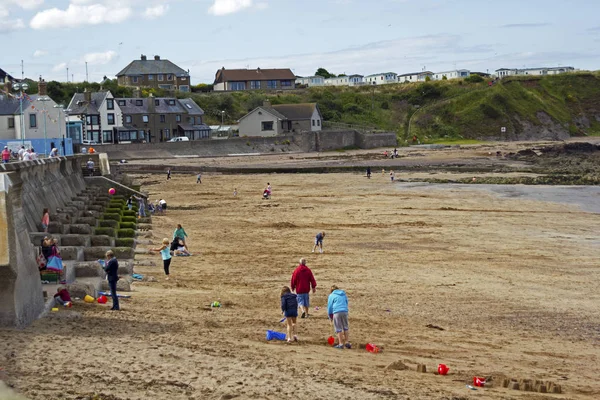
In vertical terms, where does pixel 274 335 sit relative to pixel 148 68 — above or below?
below

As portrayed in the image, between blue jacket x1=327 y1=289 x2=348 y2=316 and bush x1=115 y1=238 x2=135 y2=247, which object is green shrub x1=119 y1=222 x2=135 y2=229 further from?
blue jacket x1=327 y1=289 x2=348 y2=316

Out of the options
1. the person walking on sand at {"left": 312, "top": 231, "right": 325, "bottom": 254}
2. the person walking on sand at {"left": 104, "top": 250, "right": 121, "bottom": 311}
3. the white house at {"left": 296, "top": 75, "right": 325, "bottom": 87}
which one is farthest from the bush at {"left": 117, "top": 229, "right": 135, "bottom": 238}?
the white house at {"left": 296, "top": 75, "right": 325, "bottom": 87}

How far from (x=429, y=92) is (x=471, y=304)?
110157mm

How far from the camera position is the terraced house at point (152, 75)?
119 meters

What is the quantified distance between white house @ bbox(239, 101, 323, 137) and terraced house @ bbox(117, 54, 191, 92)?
77.5 ft

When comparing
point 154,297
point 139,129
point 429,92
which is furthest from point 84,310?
point 429,92

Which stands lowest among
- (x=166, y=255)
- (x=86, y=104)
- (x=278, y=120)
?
(x=166, y=255)

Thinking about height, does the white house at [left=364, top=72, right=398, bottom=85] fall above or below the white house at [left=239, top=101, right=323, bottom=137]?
above

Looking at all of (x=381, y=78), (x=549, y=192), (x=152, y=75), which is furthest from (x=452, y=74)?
(x=549, y=192)

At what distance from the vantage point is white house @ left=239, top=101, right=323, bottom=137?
97.6m

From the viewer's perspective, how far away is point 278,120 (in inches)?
3848

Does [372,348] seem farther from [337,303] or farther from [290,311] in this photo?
[290,311]

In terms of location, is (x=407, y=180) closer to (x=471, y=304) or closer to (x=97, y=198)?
(x=97, y=198)

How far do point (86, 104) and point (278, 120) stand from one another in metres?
23.1
